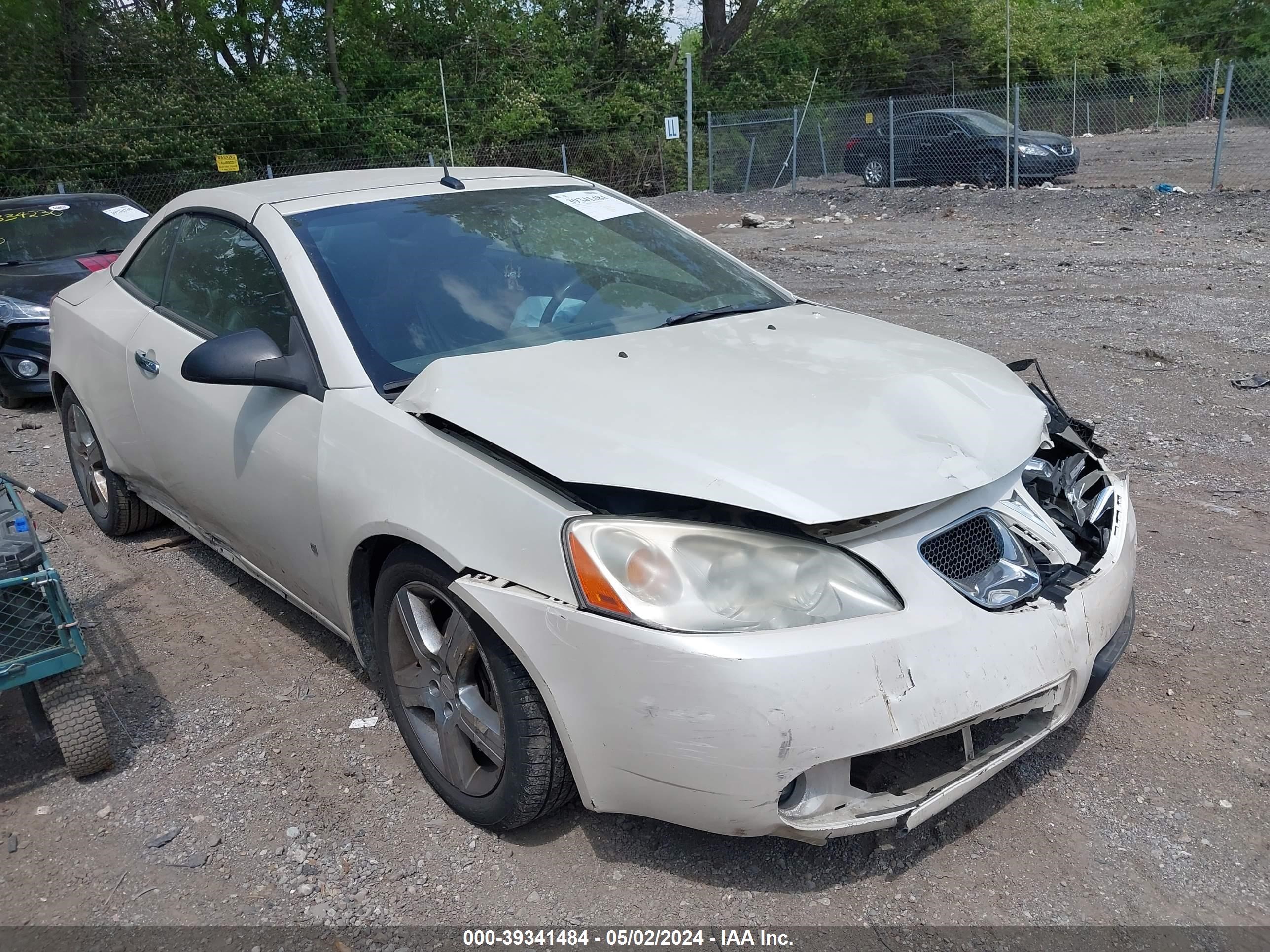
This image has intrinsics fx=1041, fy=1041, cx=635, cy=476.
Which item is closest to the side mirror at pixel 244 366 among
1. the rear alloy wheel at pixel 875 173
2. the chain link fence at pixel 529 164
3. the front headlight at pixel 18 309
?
the front headlight at pixel 18 309

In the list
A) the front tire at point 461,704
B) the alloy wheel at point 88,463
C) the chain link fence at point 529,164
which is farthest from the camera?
the chain link fence at point 529,164

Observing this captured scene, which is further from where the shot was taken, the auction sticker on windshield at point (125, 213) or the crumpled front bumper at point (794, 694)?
the auction sticker on windshield at point (125, 213)

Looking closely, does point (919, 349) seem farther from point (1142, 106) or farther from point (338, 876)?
point (1142, 106)

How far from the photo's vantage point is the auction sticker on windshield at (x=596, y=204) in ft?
12.8

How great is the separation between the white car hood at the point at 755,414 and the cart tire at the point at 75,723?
1.31 metres

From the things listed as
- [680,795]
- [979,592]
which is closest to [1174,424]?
[979,592]

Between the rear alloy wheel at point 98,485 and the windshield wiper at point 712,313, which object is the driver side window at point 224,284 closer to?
the rear alloy wheel at point 98,485

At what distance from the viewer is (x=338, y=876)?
2572mm

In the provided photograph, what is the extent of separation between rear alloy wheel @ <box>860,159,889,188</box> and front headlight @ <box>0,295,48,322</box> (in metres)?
16.2

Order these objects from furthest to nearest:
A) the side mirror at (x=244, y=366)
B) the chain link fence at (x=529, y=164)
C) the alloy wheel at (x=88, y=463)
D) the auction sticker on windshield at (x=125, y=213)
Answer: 1. the chain link fence at (x=529, y=164)
2. the auction sticker on windshield at (x=125, y=213)
3. the alloy wheel at (x=88, y=463)
4. the side mirror at (x=244, y=366)

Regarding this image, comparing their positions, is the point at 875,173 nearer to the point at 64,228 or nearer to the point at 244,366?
the point at 64,228

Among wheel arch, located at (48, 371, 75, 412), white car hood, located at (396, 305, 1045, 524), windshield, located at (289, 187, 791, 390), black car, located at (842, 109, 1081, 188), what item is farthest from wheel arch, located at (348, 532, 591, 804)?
black car, located at (842, 109, 1081, 188)

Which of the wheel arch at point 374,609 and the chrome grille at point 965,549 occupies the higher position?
the chrome grille at point 965,549

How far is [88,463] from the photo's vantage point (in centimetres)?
490
